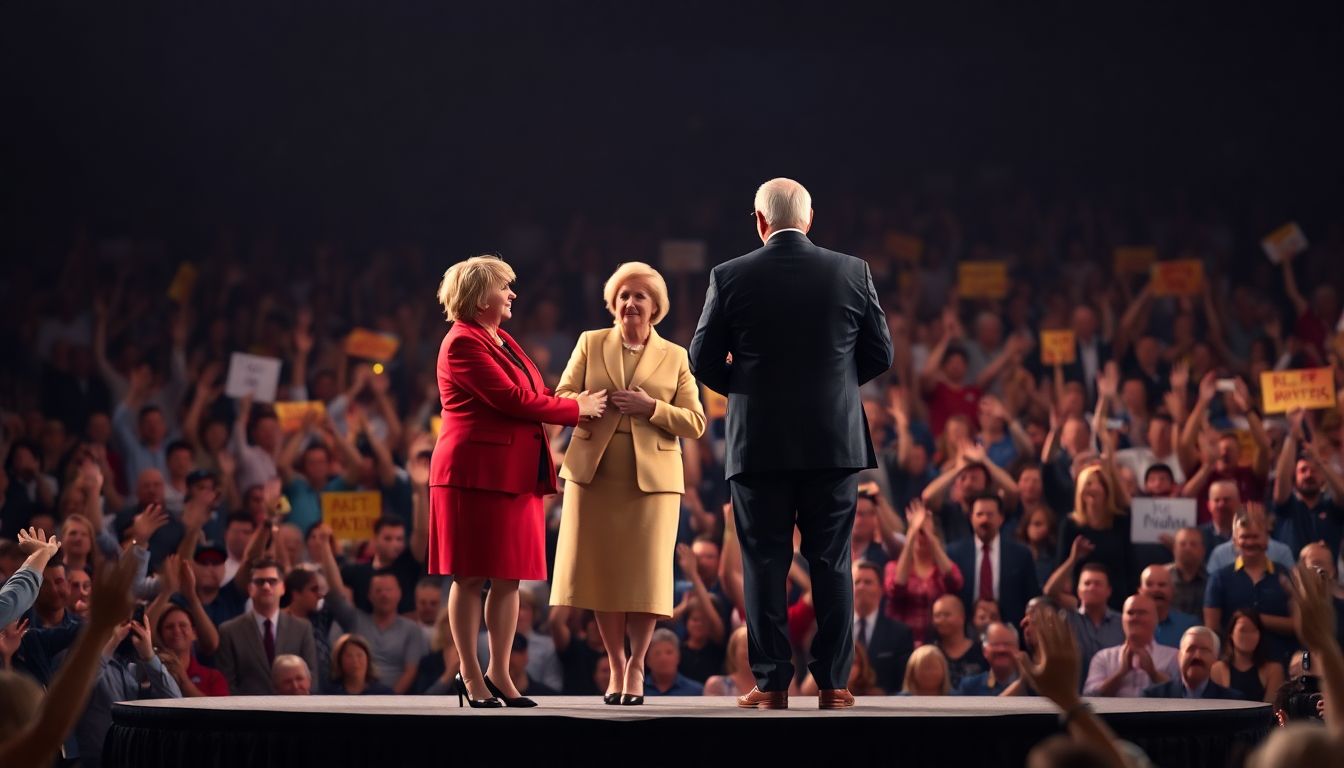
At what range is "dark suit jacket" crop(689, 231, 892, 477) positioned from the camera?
15.2ft

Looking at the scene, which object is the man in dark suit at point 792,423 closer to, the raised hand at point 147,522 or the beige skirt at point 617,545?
the beige skirt at point 617,545

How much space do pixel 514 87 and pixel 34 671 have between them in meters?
8.68

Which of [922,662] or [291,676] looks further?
[922,662]

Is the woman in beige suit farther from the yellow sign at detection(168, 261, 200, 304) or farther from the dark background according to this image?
the dark background

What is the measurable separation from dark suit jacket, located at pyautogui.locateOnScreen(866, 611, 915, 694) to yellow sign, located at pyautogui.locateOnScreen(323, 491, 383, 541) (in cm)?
245

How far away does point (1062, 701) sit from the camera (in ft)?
8.50

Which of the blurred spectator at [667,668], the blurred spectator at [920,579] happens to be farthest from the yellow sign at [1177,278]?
the blurred spectator at [667,668]

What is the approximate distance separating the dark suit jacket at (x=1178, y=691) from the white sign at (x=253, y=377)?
5.02 metres

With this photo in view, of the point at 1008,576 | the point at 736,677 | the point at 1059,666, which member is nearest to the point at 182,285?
the point at 736,677

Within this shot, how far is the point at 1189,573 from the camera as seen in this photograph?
24.5 ft

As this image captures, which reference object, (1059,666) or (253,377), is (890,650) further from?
(1059,666)

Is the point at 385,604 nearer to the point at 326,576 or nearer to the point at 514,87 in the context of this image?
the point at 326,576

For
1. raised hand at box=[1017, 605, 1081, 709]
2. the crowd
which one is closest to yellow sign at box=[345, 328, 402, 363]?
the crowd

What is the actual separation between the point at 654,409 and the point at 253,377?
15.7 ft
